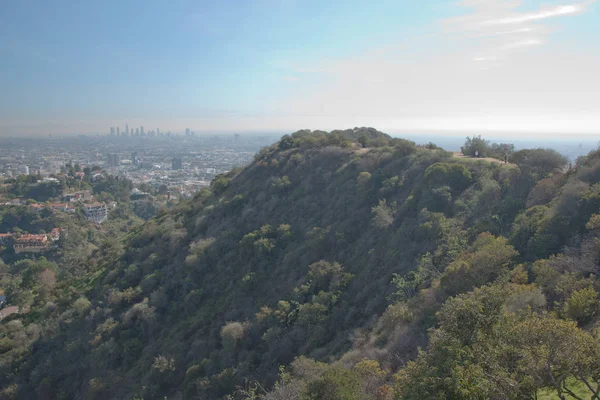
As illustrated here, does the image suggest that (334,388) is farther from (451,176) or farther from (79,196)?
(79,196)

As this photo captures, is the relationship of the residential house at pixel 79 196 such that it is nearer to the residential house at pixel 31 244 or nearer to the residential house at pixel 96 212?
the residential house at pixel 96 212

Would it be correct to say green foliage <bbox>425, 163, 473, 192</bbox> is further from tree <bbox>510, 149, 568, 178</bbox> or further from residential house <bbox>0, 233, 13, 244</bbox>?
residential house <bbox>0, 233, 13, 244</bbox>

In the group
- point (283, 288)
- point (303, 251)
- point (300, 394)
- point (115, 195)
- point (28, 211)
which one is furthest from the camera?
point (115, 195)

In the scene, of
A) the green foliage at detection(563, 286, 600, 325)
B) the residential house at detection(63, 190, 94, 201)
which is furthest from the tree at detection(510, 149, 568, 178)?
the residential house at detection(63, 190, 94, 201)

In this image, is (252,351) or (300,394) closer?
(300,394)

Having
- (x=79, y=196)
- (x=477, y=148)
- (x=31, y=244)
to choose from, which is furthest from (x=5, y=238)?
(x=477, y=148)

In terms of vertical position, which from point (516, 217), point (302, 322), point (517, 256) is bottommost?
point (302, 322)

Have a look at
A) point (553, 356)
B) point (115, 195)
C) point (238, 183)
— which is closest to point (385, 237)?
point (553, 356)

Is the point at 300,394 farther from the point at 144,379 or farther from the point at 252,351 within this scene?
the point at 144,379
